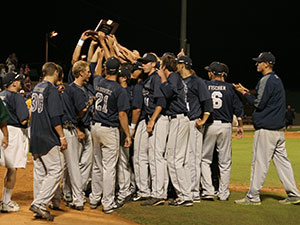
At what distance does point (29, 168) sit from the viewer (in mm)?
10891

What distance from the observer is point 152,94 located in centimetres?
679

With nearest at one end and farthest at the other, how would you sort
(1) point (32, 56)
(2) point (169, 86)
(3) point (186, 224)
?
(3) point (186, 224)
(2) point (169, 86)
(1) point (32, 56)

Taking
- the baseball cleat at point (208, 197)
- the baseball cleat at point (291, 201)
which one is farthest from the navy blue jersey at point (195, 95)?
the baseball cleat at point (291, 201)

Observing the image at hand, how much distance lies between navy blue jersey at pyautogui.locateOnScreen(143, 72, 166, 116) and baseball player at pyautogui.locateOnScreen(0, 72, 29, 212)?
5.90 feet

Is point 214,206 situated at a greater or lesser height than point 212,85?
lesser

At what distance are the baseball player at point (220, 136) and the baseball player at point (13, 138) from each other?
286 cm

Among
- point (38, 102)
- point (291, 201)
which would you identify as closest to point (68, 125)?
point (38, 102)

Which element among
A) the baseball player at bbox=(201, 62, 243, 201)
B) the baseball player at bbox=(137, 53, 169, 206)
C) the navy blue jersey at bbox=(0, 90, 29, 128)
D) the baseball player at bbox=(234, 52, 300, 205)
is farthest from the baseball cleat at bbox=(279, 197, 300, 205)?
the navy blue jersey at bbox=(0, 90, 29, 128)

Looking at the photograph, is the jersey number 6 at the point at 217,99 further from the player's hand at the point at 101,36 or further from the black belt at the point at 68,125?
the black belt at the point at 68,125

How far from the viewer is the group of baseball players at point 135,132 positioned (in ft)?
19.7

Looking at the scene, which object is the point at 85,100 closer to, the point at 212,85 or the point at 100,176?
the point at 100,176

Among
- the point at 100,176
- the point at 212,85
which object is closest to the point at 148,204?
the point at 100,176

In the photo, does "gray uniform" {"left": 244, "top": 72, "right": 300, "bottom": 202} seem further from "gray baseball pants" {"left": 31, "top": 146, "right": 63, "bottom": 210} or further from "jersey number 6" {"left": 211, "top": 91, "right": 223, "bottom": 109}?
"gray baseball pants" {"left": 31, "top": 146, "right": 63, "bottom": 210}

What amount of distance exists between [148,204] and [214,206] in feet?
3.26
